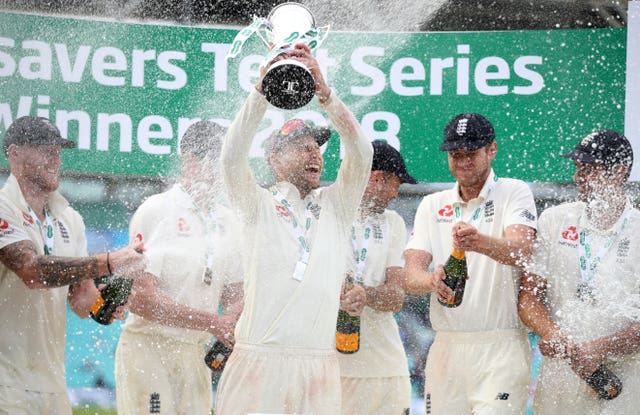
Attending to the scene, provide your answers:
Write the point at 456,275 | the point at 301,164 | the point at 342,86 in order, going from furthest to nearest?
the point at 342,86
the point at 456,275
the point at 301,164

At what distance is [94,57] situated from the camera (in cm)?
679

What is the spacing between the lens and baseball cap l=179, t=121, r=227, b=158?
5.93 m

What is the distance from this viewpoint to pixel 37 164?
18.4ft

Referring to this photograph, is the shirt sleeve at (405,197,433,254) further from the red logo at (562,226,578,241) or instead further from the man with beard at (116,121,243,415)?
the man with beard at (116,121,243,415)

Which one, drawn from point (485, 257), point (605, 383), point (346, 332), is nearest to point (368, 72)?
point (485, 257)

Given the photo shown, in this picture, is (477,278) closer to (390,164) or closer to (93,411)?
(390,164)

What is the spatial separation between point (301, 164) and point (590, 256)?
5.09 feet

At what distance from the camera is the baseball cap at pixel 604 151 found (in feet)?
18.3

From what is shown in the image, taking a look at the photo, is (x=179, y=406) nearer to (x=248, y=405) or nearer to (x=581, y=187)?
(x=248, y=405)

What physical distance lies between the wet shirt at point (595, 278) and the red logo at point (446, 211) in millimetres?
467

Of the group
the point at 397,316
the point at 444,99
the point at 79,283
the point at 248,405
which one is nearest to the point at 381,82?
the point at 444,99

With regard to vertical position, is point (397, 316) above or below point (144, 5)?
below

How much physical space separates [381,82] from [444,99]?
16.2 inches

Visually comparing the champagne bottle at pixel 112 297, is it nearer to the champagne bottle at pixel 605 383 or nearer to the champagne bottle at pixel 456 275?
the champagne bottle at pixel 456 275
